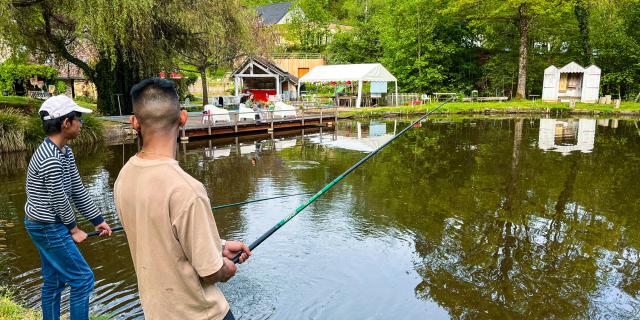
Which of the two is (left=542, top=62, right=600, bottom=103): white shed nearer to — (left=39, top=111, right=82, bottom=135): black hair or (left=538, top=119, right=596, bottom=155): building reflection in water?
(left=538, top=119, right=596, bottom=155): building reflection in water

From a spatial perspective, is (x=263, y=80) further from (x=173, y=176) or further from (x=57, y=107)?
(x=173, y=176)

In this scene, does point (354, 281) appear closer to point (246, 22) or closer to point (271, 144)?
point (271, 144)

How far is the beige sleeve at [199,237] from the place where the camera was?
1.62 meters

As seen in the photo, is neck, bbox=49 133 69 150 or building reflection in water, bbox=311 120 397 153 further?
building reflection in water, bbox=311 120 397 153

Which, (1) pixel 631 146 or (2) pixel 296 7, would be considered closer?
(1) pixel 631 146

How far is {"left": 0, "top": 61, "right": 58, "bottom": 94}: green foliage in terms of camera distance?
26062 mm

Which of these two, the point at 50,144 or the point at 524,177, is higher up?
the point at 50,144

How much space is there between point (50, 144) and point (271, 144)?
1366 centimetres

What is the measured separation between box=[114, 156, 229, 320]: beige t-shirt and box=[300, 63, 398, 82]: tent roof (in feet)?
82.0

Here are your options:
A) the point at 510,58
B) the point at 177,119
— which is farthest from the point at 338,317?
the point at 510,58

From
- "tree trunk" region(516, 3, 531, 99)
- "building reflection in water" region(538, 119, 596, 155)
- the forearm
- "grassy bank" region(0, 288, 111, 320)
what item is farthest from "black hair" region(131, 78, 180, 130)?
"tree trunk" region(516, 3, 531, 99)

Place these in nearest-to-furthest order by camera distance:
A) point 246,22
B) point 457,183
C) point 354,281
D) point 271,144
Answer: point 354,281 < point 457,183 < point 271,144 < point 246,22

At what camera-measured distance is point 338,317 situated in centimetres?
459

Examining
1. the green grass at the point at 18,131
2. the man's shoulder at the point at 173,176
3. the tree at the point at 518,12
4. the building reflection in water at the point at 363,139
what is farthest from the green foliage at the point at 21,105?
the tree at the point at 518,12
